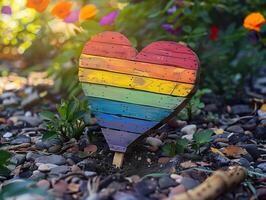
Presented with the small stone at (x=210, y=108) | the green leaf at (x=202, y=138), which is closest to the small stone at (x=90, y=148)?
the green leaf at (x=202, y=138)

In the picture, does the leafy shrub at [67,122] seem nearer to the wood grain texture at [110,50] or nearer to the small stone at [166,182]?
the wood grain texture at [110,50]

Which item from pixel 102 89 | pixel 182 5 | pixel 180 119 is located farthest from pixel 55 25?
pixel 102 89

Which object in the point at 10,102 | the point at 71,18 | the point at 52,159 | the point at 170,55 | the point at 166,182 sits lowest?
the point at 10,102

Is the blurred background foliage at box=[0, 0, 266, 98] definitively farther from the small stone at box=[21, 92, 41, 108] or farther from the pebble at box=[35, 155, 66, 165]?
the pebble at box=[35, 155, 66, 165]

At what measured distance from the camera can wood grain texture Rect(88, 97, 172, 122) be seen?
1.86 m

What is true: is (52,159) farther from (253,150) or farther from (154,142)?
(253,150)

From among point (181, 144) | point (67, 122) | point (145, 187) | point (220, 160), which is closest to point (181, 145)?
point (181, 144)

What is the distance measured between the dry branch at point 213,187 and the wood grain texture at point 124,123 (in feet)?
1.27

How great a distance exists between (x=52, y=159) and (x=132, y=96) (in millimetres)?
390

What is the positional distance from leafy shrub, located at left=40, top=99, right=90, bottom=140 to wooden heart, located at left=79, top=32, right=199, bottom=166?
0.47 feet

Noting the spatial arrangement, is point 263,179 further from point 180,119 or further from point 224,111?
point 224,111

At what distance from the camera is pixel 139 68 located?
1899 millimetres

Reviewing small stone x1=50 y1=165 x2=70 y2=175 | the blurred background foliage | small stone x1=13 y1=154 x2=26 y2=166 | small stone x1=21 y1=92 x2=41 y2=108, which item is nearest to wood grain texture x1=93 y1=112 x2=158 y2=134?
small stone x1=50 y1=165 x2=70 y2=175

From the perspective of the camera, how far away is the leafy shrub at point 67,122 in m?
2.06
